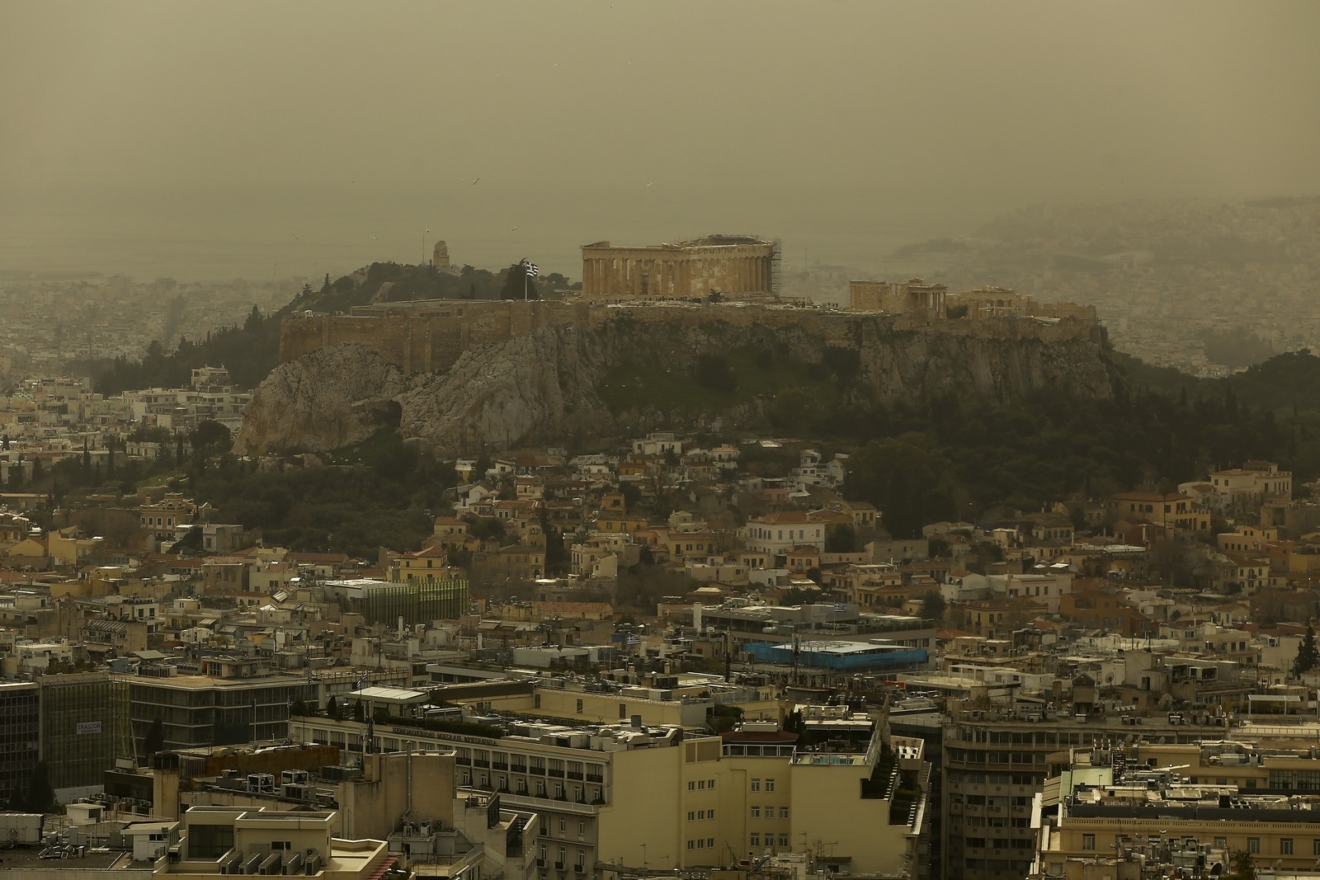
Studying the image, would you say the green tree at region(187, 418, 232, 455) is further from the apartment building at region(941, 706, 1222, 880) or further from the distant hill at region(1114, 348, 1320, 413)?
the apartment building at region(941, 706, 1222, 880)

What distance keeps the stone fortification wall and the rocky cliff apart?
7 cm

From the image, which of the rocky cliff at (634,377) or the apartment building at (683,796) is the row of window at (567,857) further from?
the rocky cliff at (634,377)

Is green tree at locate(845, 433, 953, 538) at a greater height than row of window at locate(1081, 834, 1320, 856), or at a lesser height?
greater

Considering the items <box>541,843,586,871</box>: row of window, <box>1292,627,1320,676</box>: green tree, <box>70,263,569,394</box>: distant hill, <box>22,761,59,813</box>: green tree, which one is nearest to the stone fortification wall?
<box>70,263,569,394</box>: distant hill

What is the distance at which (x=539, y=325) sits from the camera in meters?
85.2

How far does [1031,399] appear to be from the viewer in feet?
Result: 292

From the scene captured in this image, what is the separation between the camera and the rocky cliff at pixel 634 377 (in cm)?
8394

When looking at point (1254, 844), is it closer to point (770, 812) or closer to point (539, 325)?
point (770, 812)

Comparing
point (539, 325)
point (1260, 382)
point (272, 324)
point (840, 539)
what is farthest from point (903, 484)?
point (272, 324)

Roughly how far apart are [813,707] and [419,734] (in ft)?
20.3

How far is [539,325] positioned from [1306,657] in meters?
35.6

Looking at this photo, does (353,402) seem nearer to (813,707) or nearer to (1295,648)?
(1295,648)

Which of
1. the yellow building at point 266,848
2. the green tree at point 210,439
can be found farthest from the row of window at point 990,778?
the green tree at point 210,439

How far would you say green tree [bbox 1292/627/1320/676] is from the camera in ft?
169
